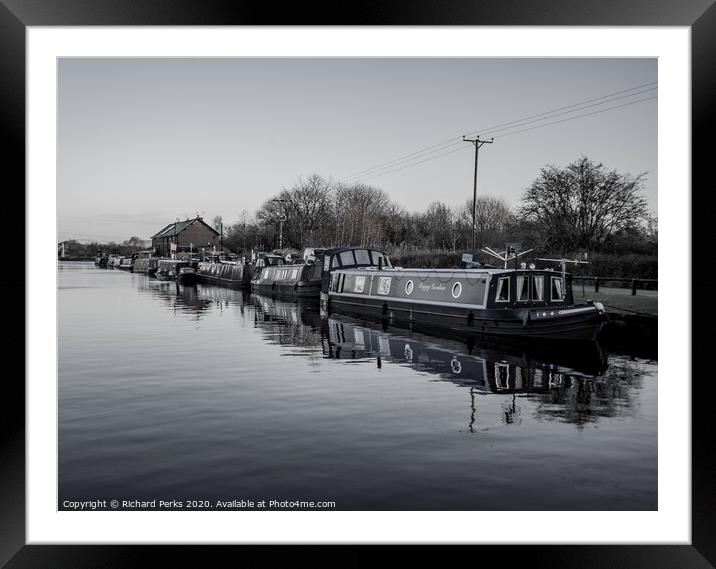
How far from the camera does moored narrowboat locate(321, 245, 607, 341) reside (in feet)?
50.2

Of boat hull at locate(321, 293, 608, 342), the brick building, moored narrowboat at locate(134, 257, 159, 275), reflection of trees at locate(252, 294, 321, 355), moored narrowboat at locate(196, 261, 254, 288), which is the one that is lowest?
reflection of trees at locate(252, 294, 321, 355)

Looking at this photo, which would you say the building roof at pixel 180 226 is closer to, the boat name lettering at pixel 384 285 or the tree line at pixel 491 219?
the tree line at pixel 491 219

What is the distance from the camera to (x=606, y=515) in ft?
18.2

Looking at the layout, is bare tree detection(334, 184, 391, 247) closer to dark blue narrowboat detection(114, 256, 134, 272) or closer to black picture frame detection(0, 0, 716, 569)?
black picture frame detection(0, 0, 716, 569)

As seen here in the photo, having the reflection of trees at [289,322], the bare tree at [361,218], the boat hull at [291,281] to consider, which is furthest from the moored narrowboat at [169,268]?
the bare tree at [361,218]

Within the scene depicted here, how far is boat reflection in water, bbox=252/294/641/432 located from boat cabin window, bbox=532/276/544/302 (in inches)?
65.7

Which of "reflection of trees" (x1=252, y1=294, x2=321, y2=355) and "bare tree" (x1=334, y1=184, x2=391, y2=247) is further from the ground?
"bare tree" (x1=334, y1=184, x2=391, y2=247)

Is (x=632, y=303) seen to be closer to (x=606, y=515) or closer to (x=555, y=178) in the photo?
(x=555, y=178)

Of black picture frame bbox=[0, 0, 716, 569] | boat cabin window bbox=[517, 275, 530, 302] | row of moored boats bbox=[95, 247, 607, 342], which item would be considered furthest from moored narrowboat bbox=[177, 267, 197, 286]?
black picture frame bbox=[0, 0, 716, 569]

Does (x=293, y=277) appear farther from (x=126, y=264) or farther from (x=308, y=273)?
(x=126, y=264)
